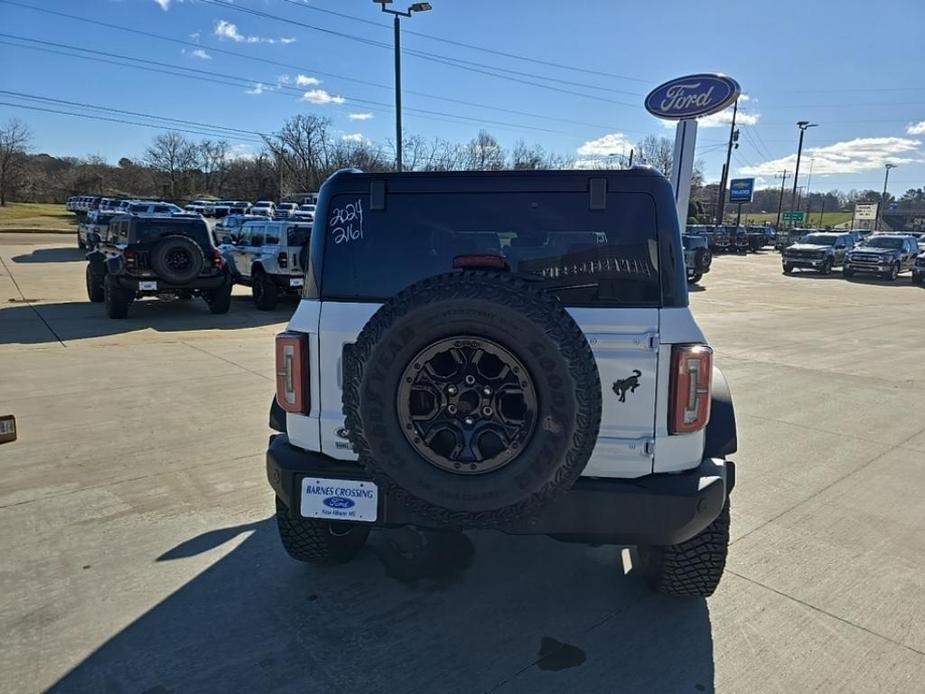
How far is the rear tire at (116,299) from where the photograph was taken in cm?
1056

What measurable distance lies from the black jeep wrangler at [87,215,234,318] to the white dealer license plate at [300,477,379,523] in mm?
9477

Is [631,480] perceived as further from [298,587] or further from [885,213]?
[885,213]

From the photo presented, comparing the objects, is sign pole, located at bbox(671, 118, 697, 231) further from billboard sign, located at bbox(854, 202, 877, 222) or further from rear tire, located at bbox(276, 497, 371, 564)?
billboard sign, located at bbox(854, 202, 877, 222)

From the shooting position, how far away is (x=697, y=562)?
276cm

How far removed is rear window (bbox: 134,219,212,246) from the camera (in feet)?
36.2

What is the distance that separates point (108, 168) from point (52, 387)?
95.5 meters

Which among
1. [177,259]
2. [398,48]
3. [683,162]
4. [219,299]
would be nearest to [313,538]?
[683,162]

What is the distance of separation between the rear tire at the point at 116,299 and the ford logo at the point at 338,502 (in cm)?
977

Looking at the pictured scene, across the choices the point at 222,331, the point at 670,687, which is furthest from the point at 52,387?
the point at 670,687

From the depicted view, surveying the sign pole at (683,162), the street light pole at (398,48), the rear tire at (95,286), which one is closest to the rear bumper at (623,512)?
the sign pole at (683,162)

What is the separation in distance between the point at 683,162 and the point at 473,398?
8617 mm

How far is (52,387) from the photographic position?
20.9 ft

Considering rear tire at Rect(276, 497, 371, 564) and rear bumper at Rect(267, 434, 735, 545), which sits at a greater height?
rear bumper at Rect(267, 434, 735, 545)

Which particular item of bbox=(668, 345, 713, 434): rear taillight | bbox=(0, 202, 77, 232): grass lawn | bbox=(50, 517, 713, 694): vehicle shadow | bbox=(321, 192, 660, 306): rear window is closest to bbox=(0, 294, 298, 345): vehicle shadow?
bbox=(50, 517, 713, 694): vehicle shadow
